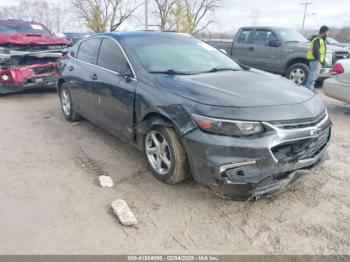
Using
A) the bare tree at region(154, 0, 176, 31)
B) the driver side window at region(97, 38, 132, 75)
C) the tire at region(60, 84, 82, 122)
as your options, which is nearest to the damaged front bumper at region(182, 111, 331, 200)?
the driver side window at region(97, 38, 132, 75)

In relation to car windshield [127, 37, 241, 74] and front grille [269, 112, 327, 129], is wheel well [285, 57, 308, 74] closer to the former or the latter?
car windshield [127, 37, 241, 74]

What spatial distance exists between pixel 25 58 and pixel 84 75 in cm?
390

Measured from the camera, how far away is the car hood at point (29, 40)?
7.41 meters

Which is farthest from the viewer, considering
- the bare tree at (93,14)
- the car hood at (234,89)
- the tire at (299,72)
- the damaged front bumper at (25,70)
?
the bare tree at (93,14)

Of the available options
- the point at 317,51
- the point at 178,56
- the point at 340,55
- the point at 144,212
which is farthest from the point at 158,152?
the point at 340,55

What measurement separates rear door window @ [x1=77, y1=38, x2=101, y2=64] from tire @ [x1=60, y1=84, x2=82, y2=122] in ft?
2.38

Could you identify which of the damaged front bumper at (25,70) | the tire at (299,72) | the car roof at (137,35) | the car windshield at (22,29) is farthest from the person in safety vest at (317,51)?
the car windshield at (22,29)

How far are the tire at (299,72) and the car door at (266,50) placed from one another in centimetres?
44

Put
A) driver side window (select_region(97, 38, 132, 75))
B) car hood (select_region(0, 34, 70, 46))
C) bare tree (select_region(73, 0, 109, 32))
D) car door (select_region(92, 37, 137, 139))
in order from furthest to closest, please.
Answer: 1. bare tree (select_region(73, 0, 109, 32))
2. car hood (select_region(0, 34, 70, 46))
3. driver side window (select_region(97, 38, 132, 75))
4. car door (select_region(92, 37, 137, 139))

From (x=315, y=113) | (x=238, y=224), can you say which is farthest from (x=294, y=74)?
(x=238, y=224)

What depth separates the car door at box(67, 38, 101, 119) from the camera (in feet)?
14.8

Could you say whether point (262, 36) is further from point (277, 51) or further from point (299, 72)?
point (299, 72)

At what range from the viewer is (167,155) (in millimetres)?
3219

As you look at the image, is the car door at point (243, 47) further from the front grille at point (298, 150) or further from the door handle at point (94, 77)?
the front grille at point (298, 150)
